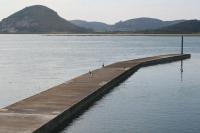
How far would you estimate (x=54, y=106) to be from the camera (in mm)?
27953

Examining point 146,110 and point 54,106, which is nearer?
point 54,106

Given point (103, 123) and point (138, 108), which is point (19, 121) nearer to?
point (103, 123)

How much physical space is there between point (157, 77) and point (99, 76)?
9.35 metres

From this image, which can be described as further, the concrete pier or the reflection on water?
the reflection on water

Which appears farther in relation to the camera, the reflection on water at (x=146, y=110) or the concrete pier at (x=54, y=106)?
the reflection on water at (x=146, y=110)

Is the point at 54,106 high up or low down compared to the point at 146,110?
up

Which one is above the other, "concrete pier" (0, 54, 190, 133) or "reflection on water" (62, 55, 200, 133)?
"concrete pier" (0, 54, 190, 133)

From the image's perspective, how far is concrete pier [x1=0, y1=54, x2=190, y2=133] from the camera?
22.8m

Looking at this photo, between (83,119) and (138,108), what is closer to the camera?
(83,119)

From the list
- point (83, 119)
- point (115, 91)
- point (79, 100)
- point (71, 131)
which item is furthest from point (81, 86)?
point (71, 131)

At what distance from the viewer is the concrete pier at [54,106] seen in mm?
22812

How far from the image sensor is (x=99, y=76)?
45.6 metres

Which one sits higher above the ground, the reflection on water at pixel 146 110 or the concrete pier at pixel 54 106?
the concrete pier at pixel 54 106

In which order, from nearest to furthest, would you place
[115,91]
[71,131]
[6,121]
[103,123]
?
[6,121] < [71,131] < [103,123] < [115,91]
